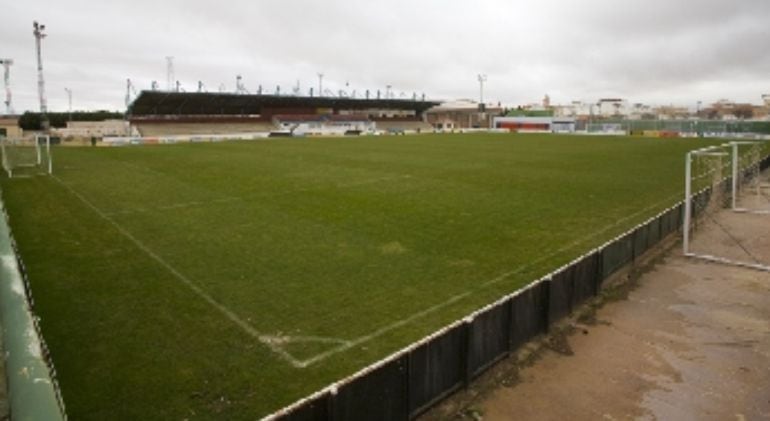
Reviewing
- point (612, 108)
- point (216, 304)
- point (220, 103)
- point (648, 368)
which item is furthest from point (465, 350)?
point (612, 108)

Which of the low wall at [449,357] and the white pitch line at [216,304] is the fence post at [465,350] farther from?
the white pitch line at [216,304]

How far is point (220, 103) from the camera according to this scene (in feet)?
303

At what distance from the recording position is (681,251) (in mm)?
15414

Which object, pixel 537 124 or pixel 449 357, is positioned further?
pixel 537 124

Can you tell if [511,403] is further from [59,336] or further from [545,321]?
[59,336]

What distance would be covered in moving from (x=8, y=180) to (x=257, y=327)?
88.5 feet

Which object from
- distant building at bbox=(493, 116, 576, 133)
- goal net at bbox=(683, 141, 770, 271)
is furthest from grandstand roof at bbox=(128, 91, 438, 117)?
goal net at bbox=(683, 141, 770, 271)

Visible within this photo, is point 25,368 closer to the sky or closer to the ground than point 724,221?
closer to the sky

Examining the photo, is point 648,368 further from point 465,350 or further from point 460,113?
point 460,113

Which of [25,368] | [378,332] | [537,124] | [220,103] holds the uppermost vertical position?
[220,103]

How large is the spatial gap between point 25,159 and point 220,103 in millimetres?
54519

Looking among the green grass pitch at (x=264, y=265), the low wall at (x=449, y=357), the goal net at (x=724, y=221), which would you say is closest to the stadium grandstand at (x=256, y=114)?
the green grass pitch at (x=264, y=265)

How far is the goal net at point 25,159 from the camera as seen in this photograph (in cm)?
3212

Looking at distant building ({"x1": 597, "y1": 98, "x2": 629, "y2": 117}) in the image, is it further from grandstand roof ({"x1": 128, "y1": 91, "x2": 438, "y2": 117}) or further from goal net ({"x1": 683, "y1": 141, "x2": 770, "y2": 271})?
goal net ({"x1": 683, "y1": 141, "x2": 770, "y2": 271})
